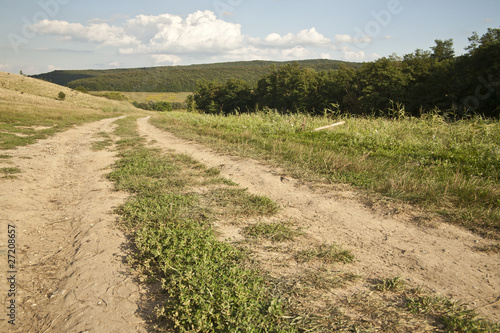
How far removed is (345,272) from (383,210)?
1.78 m

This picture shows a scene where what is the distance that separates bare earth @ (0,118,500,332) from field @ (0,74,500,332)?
15 millimetres

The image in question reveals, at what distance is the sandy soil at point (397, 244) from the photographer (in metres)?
2.48

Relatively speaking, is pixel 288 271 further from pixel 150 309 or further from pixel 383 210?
pixel 383 210

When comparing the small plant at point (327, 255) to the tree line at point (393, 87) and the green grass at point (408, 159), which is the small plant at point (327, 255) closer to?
the green grass at point (408, 159)

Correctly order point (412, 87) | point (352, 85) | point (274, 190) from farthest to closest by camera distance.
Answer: point (352, 85) < point (412, 87) < point (274, 190)

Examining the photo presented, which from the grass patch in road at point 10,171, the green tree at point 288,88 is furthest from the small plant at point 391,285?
the green tree at point 288,88

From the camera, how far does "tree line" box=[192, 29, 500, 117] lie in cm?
2495

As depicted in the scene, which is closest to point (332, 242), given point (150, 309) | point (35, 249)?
point (150, 309)

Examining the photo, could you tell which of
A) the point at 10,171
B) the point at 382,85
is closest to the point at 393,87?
the point at 382,85

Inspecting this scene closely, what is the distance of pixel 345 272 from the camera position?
263cm

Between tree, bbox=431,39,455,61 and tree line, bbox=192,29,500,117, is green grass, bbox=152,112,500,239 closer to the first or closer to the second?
tree line, bbox=192,29,500,117

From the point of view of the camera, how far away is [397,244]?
3.19m

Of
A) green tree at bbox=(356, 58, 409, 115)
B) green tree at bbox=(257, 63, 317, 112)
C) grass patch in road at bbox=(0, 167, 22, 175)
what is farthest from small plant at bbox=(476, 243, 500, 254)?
green tree at bbox=(257, 63, 317, 112)

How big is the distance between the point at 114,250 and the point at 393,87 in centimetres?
3969
